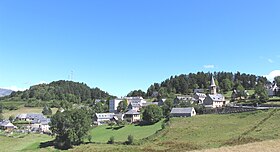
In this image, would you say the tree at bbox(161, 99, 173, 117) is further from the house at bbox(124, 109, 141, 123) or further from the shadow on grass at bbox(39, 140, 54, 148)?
the shadow on grass at bbox(39, 140, 54, 148)

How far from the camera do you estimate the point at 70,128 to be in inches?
2522

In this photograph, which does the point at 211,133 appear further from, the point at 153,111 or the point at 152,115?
the point at 153,111

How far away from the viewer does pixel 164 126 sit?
67.9 meters

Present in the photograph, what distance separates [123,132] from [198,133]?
71.3ft

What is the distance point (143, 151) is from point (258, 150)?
67.3ft

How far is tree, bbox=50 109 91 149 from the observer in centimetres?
6262

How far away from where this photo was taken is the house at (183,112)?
79.6m

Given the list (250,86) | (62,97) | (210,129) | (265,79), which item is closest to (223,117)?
(210,129)

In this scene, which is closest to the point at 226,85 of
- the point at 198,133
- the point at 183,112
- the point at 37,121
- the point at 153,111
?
the point at 183,112

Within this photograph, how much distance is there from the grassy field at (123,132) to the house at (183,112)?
21.9 ft

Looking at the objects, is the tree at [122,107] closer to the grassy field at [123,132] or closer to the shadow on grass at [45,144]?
the grassy field at [123,132]

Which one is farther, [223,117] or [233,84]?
[233,84]

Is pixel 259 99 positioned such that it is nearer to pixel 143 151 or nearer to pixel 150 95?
pixel 143 151

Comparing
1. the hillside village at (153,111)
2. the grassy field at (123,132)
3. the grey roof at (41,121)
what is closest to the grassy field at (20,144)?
the hillside village at (153,111)
